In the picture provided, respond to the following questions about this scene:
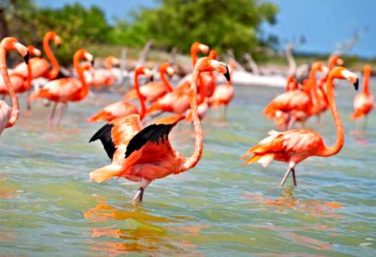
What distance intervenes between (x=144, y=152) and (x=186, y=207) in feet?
2.15

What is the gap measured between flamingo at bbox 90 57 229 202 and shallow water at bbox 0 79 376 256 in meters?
0.27

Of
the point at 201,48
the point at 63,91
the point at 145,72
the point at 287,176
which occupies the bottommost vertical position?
the point at 287,176

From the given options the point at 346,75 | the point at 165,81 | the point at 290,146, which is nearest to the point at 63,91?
the point at 165,81

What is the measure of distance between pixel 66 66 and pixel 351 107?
7.22 metres

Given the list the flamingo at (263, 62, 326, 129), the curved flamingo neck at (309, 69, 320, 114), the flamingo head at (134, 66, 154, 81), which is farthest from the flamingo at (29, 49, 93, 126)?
the curved flamingo neck at (309, 69, 320, 114)

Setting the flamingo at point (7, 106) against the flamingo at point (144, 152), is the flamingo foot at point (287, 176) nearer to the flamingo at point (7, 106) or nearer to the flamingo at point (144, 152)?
the flamingo at point (144, 152)

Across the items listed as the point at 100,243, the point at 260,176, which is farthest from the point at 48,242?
the point at 260,176

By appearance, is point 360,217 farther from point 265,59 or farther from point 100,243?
point 265,59

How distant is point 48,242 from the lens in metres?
4.64

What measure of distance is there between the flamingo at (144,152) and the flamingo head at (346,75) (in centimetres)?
123

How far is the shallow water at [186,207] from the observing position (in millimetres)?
4805

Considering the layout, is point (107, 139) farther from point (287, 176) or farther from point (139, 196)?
point (287, 176)

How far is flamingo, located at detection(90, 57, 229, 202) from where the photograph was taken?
209 inches

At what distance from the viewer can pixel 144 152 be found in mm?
5488
